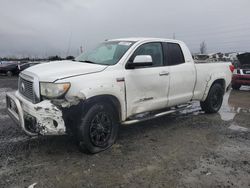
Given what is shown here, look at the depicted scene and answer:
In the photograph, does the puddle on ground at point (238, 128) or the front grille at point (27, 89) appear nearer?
the front grille at point (27, 89)

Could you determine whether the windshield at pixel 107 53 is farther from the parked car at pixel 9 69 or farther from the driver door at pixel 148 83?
the parked car at pixel 9 69

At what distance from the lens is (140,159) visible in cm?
376

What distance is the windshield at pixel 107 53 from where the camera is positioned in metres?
4.43

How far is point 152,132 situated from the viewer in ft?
16.7

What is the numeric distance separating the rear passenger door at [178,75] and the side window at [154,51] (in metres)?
0.16

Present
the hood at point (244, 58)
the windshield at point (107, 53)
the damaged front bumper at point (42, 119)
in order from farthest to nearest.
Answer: the hood at point (244, 58) → the windshield at point (107, 53) → the damaged front bumper at point (42, 119)

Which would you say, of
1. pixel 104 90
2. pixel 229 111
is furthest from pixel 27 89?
pixel 229 111

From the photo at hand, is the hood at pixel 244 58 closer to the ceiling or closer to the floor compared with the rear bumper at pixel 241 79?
closer to the ceiling

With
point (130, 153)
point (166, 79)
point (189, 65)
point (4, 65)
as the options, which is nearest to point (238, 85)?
point (189, 65)

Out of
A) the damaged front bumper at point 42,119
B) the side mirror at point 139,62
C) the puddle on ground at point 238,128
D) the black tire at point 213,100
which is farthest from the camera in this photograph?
the black tire at point 213,100

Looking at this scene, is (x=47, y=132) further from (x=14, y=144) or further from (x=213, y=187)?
(x=213, y=187)

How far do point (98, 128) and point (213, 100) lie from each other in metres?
3.93

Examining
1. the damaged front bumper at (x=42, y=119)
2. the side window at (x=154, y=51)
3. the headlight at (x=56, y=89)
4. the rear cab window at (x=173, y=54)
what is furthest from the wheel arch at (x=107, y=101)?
the rear cab window at (x=173, y=54)

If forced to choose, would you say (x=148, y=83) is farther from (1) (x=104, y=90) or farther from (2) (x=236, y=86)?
(2) (x=236, y=86)
